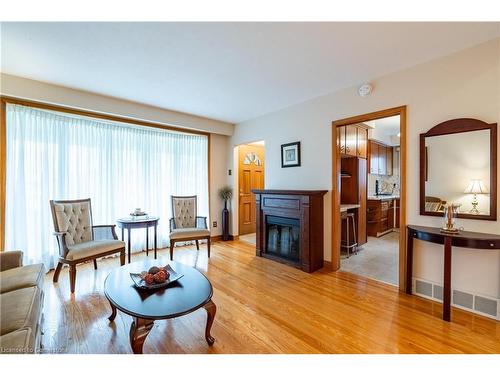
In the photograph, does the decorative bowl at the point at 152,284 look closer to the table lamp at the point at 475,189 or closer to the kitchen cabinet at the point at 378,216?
the table lamp at the point at 475,189

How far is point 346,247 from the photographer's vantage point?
3.95 meters

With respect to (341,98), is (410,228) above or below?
below

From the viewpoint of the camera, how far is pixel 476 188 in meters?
2.11

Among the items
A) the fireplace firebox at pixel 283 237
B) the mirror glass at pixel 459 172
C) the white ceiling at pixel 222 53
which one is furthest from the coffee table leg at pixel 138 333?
the mirror glass at pixel 459 172

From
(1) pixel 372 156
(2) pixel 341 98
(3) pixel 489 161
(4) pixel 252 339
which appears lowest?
(4) pixel 252 339

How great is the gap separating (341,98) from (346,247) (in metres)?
2.45

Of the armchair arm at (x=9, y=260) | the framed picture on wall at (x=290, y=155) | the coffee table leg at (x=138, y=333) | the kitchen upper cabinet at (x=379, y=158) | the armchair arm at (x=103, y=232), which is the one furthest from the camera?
the kitchen upper cabinet at (x=379, y=158)

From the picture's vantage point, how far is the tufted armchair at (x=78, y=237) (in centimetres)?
256

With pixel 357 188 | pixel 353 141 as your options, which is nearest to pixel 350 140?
pixel 353 141

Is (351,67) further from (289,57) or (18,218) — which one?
(18,218)

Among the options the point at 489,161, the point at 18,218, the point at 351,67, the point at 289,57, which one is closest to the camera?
the point at 489,161

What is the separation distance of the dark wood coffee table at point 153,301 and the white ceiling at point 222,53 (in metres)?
2.05

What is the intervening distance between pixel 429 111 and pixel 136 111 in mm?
3923
